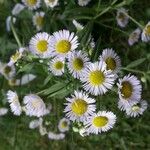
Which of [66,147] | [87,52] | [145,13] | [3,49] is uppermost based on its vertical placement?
[145,13]

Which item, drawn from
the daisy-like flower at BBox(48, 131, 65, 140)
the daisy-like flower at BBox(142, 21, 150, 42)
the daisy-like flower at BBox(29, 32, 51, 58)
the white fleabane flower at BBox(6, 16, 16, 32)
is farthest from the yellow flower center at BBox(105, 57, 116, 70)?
the daisy-like flower at BBox(48, 131, 65, 140)

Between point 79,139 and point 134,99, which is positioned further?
point 79,139

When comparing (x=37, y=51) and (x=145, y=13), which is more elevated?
(x=145, y=13)

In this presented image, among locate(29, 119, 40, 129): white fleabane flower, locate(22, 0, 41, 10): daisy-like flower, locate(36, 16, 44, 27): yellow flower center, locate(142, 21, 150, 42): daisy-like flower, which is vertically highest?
locate(22, 0, 41, 10): daisy-like flower

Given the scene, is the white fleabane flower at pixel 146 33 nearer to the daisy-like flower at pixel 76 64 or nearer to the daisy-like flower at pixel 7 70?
the daisy-like flower at pixel 76 64

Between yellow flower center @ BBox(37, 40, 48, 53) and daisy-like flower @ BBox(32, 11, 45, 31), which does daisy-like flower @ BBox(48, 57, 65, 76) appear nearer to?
yellow flower center @ BBox(37, 40, 48, 53)

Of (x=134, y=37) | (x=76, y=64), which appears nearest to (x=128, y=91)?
(x=76, y=64)

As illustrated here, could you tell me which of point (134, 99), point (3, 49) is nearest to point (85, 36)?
point (134, 99)

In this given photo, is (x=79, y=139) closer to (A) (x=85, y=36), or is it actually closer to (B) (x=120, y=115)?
(B) (x=120, y=115)
